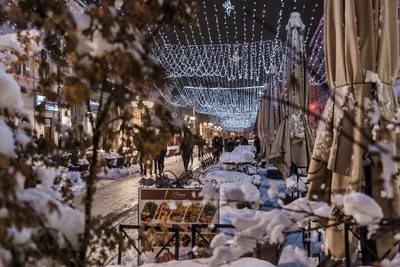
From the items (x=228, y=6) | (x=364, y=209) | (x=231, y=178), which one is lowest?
(x=231, y=178)

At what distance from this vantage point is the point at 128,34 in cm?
191

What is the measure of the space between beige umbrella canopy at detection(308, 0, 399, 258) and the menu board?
1373 mm

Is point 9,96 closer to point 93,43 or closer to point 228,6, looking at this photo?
point 93,43

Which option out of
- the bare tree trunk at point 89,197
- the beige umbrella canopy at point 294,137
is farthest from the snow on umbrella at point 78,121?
the beige umbrella canopy at point 294,137

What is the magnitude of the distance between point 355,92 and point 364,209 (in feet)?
7.08

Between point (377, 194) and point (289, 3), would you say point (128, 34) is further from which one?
point (289, 3)

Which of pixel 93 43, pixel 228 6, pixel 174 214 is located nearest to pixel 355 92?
pixel 174 214

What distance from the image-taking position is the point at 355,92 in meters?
3.64

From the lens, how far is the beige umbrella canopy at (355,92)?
347cm

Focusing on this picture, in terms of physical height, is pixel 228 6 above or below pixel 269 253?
above

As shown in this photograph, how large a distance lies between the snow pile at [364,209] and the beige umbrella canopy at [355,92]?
67.4 inches

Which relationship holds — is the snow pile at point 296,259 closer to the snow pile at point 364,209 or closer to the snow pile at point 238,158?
the snow pile at point 364,209

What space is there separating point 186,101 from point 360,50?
4270 centimetres

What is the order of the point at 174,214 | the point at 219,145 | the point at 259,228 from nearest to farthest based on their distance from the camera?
the point at 259,228 < the point at 174,214 < the point at 219,145
